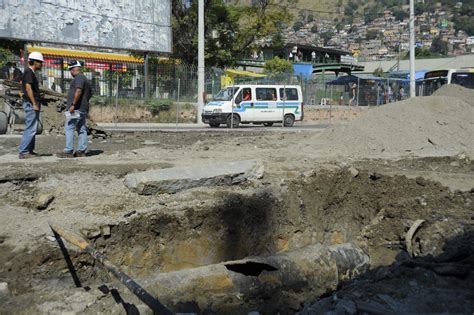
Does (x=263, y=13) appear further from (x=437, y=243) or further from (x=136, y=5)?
(x=437, y=243)

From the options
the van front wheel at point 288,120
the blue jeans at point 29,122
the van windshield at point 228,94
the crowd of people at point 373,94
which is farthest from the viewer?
the crowd of people at point 373,94

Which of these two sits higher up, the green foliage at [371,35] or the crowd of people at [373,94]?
the green foliage at [371,35]

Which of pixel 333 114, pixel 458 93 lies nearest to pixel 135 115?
pixel 333 114

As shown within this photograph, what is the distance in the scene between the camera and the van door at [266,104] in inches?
864

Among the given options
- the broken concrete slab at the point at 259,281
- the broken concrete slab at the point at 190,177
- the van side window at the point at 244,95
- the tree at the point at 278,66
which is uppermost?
the tree at the point at 278,66

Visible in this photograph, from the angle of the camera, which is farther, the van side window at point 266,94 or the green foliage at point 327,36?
the green foliage at point 327,36

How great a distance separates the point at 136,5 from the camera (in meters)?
25.8

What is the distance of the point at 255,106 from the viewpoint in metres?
21.8

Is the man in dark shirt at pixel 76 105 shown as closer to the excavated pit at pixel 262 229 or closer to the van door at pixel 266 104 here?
the excavated pit at pixel 262 229

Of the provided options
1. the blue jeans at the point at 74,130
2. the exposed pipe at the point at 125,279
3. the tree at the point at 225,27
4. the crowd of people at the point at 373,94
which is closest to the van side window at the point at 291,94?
the crowd of people at the point at 373,94

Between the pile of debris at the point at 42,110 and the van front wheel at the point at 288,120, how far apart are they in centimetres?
1046

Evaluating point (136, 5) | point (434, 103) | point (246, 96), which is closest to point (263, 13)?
point (136, 5)

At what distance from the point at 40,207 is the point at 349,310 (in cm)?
398

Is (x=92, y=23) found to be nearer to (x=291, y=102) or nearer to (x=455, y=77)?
(x=291, y=102)
